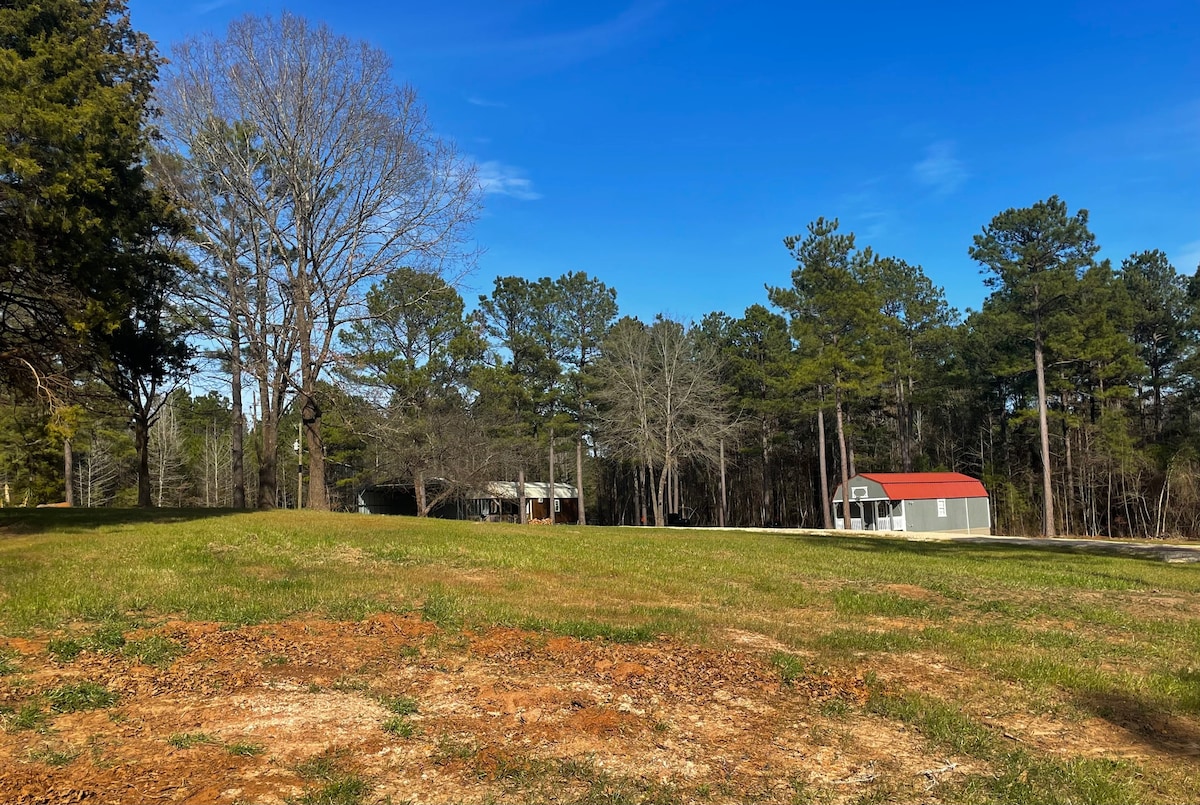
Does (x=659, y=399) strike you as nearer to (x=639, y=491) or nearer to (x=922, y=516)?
(x=639, y=491)

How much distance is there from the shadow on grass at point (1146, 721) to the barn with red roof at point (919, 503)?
37276mm

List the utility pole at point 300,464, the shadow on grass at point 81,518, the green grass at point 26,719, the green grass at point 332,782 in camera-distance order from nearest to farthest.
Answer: the green grass at point 332,782
the green grass at point 26,719
the shadow on grass at point 81,518
the utility pole at point 300,464

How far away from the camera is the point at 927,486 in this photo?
143 ft

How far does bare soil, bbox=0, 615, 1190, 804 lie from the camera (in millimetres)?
4148

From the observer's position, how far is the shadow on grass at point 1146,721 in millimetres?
5230

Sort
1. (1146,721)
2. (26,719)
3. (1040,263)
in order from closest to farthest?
(26,719), (1146,721), (1040,263)

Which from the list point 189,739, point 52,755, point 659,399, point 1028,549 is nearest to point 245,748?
point 189,739

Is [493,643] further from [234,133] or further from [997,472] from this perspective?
[997,472]

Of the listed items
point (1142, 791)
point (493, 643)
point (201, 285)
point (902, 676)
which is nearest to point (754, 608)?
point (902, 676)

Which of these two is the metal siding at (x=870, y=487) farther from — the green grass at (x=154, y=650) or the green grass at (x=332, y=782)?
the green grass at (x=332, y=782)

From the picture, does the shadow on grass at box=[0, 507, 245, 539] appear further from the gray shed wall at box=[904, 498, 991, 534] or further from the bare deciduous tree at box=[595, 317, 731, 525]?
the gray shed wall at box=[904, 498, 991, 534]

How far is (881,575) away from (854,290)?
28111 mm

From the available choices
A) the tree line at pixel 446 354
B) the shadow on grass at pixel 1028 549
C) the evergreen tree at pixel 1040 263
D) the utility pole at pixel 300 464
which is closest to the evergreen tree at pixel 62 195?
the tree line at pixel 446 354

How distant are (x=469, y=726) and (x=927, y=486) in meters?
43.7
